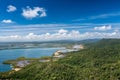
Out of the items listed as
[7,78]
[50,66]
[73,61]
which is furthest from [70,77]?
[73,61]

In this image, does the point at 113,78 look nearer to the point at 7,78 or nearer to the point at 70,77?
the point at 70,77

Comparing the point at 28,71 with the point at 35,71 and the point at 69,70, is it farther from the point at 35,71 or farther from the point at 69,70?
the point at 69,70

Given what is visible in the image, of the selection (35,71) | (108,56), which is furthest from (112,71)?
(108,56)

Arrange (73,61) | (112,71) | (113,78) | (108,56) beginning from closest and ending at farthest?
(113,78), (112,71), (73,61), (108,56)

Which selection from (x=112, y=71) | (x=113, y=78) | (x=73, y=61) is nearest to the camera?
(x=113, y=78)

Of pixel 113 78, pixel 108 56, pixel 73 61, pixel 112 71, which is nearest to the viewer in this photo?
pixel 113 78

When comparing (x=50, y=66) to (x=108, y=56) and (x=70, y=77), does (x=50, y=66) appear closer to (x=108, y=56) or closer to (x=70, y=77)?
(x=70, y=77)

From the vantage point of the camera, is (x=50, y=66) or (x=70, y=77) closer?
(x=70, y=77)

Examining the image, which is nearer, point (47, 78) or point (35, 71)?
point (47, 78)
